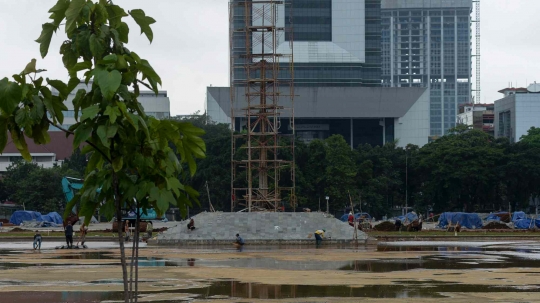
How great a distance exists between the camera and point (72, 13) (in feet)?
29.9

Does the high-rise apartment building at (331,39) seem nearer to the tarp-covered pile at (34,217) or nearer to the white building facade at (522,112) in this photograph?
the white building facade at (522,112)

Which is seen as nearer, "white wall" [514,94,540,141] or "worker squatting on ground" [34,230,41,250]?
"worker squatting on ground" [34,230,41,250]

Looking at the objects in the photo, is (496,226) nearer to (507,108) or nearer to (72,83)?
(72,83)

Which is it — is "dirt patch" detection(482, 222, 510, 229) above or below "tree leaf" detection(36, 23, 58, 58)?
below

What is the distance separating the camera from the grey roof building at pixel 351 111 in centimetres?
14425

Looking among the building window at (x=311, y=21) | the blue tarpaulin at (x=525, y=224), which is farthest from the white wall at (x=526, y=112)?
the blue tarpaulin at (x=525, y=224)

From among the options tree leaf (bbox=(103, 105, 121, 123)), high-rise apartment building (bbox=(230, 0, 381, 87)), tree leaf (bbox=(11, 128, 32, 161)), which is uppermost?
high-rise apartment building (bbox=(230, 0, 381, 87))

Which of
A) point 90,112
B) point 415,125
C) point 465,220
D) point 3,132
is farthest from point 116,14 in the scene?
point 415,125

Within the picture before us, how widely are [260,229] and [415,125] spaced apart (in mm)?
96379

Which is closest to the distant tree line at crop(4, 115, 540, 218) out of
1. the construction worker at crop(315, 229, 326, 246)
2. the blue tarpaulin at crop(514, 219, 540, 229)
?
the blue tarpaulin at crop(514, 219, 540, 229)

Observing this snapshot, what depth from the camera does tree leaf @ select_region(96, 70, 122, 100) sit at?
866 cm

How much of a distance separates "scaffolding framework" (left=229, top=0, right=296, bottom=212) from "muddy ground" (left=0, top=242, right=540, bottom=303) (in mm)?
26708

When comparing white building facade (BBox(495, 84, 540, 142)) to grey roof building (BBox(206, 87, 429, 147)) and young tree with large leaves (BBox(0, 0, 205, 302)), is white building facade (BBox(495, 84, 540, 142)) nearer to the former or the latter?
grey roof building (BBox(206, 87, 429, 147))

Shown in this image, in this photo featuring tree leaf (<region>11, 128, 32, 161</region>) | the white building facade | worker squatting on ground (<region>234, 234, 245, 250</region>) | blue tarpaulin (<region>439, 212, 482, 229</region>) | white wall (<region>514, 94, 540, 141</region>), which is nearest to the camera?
tree leaf (<region>11, 128, 32, 161</region>)
